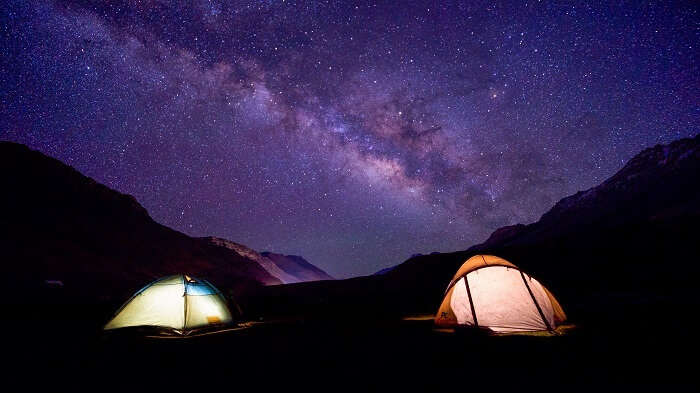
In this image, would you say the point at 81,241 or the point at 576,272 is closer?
the point at 576,272

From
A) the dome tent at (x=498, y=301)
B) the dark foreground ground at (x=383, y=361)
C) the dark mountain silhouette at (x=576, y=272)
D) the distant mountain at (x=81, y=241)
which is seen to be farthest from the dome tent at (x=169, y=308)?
the distant mountain at (x=81, y=241)

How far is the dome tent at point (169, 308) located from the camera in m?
9.39

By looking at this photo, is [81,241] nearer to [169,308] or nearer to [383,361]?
[169,308]

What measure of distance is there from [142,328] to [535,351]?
31.3ft

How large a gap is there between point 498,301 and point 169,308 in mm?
8951

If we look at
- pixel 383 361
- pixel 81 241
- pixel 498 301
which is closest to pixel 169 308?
pixel 383 361

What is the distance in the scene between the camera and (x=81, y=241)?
55.6 metres

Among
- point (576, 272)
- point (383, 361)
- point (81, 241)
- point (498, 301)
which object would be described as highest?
point (81, 241)

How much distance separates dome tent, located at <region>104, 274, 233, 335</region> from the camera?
30.8 feet

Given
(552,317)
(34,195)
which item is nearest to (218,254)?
(34,195)

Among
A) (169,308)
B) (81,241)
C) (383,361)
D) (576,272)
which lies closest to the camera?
(383,361)

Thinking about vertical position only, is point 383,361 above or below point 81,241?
below

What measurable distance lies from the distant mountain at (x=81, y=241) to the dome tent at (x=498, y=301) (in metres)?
32.9

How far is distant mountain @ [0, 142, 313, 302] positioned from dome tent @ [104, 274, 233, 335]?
25.9m
